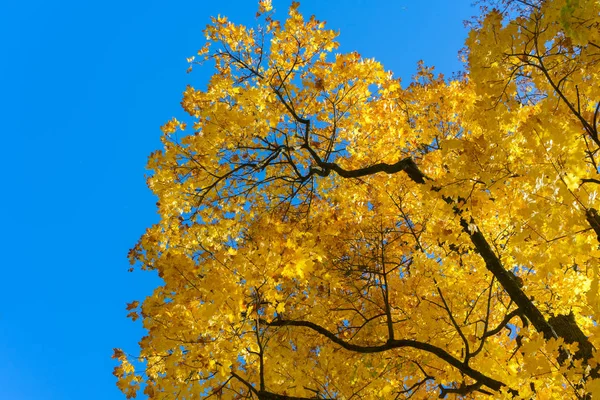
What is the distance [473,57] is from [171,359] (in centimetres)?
399

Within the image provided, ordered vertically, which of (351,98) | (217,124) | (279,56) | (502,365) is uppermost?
(279,56)

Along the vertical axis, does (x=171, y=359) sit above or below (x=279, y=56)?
below

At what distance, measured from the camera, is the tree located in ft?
11.0

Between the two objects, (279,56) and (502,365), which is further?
(279,56)

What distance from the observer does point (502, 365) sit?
4.85m

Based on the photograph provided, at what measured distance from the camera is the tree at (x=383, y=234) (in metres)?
3.34

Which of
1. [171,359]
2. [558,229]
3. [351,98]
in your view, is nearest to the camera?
[558,229]

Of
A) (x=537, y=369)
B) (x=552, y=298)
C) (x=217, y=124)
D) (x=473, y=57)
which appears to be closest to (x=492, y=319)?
(x=552, y=298)

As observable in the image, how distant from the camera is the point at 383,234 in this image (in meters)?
5.90

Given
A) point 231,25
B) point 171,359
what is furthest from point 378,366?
point 231,25

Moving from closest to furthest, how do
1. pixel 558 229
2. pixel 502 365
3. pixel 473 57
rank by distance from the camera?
pixel 558 229, pixel 473 57, pixel 502 365

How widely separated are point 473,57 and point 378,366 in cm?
406

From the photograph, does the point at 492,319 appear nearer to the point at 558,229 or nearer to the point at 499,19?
the point at 558,229

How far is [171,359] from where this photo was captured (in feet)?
14.0
